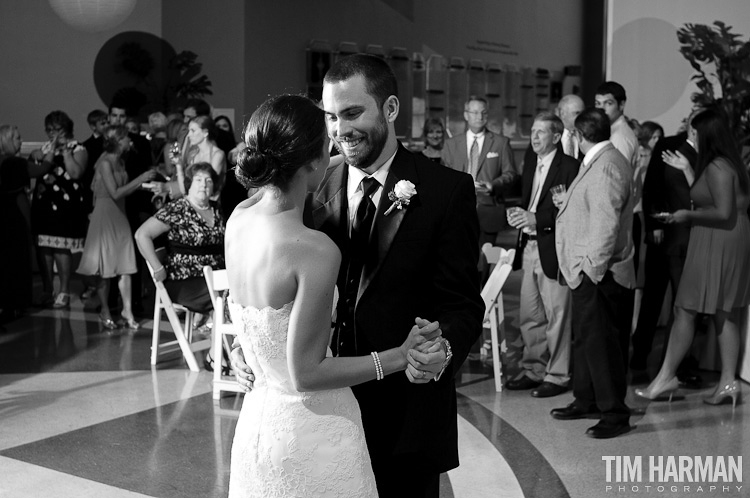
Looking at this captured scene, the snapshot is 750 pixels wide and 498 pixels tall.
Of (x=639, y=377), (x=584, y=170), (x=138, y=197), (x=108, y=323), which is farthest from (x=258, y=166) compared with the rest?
(x=138, y=197)

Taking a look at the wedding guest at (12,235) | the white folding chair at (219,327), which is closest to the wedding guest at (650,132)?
the white folding chair at (219,327)

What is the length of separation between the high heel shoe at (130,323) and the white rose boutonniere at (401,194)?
5478 mm

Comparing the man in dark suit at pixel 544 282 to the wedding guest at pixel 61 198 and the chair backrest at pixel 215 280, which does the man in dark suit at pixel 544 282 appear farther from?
the wedding guest at pixel 61 198

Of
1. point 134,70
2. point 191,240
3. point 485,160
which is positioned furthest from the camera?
point 134,70

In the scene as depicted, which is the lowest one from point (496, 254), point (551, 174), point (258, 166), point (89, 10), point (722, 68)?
point (496, 254)

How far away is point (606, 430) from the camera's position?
4.79 metres

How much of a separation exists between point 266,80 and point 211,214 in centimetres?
587

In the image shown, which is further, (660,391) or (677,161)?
(677,161)

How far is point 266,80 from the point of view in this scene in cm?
1179

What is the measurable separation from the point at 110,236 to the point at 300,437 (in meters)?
5.70

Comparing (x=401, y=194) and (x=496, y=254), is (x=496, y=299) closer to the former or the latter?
(x=496, y=254)

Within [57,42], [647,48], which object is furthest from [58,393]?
[57,42]

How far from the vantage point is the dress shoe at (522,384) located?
18.8ft

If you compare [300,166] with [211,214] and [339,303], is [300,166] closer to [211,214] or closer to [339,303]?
[339,303]
